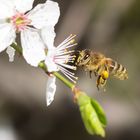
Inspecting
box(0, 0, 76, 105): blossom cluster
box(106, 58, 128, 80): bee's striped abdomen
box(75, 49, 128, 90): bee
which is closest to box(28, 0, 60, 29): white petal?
box(0, 0, 76, 105): blossom cluster

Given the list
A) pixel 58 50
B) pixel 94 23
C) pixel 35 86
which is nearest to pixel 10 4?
pixel 58 50

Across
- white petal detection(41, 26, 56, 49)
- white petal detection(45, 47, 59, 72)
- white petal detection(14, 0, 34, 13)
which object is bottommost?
white petal detection(45, 47, 59, 72)

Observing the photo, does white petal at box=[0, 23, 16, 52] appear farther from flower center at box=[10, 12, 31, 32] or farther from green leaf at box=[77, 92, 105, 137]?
green leaf at box=[77, 92, 105, 137]

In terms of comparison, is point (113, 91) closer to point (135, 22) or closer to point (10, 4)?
point (135, 22)

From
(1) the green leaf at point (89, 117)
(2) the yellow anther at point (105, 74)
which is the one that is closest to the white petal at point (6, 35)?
(1) the green leaf at point (89, 117)

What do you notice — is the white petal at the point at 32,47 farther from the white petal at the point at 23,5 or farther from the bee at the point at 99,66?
the bee at the point at 99,66

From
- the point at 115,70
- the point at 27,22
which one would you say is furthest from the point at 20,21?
the point at 115,70

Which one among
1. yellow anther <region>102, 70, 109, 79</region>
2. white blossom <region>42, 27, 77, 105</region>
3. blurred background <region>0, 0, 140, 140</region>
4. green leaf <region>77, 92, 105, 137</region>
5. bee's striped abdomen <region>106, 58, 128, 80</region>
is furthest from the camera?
blurred background <region>0, 0, 140, 140</region>
